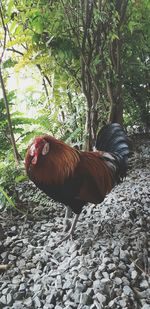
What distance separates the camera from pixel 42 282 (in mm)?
1821

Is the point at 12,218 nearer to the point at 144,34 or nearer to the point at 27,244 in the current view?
the point at 27,244

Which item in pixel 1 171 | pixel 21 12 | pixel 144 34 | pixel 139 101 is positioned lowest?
pixel 139 101

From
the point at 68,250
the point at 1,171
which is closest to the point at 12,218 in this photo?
the point at 1,171

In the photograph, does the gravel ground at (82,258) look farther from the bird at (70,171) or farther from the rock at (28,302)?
the bird at (70,171)

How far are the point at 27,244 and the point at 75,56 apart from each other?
1.78m

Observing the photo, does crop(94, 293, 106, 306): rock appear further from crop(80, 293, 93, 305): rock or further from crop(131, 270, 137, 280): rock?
crop(131, 270, 137, 280): rock

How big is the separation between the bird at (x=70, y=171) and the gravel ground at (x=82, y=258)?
0.20 m

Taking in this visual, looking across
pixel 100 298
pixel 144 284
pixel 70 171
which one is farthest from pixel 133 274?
pixel 70 171

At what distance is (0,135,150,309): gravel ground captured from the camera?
1686 mm

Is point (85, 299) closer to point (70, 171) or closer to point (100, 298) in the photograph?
point (100, 298)

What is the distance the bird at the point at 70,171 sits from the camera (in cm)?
202

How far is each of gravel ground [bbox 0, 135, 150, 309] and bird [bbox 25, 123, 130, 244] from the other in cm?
20

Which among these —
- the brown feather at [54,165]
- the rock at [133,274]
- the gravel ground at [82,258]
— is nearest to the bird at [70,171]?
the brown feather at [54,165]

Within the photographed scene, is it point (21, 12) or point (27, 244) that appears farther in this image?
point (21, 12)
